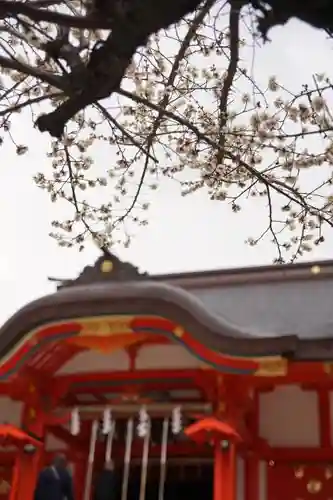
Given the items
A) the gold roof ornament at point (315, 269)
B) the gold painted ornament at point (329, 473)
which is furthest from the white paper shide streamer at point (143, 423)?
the gold roof ornament at point (315, 269)

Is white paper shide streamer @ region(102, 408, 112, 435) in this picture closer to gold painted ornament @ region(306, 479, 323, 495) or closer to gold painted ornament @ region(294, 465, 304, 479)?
gold painted ornament @ region(294, 465, 304, 479)

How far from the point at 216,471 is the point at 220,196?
3.11 meters

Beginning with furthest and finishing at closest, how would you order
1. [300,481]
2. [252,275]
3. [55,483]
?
[252,275] < [300,481] < [55,483]

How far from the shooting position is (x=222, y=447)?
565 cm

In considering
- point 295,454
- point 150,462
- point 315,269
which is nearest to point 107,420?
point 150,462

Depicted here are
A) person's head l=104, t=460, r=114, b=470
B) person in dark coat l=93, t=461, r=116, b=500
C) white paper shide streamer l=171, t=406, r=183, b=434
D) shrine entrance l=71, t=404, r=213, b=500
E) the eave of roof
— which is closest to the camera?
white paper shide streamer l=171, t=406, r=183, b=434

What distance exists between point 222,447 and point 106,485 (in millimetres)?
1416

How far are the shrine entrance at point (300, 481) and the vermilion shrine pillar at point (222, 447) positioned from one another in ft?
2.67

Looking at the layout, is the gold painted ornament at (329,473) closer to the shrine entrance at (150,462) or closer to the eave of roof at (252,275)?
the shrine entrance at (150,462)

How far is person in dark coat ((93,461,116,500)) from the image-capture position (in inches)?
253

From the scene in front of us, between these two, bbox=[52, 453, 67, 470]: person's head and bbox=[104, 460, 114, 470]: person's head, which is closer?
bbox=[52, 453, 67, 470]: person's head

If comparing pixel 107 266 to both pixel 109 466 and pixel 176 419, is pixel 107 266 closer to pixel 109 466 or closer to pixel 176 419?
pixel 176 419

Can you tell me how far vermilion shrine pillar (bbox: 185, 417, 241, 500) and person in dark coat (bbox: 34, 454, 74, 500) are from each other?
129 centimetres

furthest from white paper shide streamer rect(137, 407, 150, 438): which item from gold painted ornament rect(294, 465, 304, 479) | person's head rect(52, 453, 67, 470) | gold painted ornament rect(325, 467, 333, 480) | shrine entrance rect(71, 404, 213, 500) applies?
gold painted ornament rect(325, 467, 333, 480)
